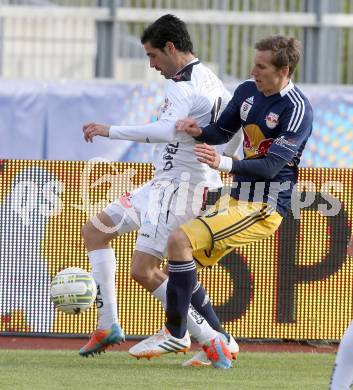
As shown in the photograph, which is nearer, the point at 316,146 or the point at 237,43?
the point at 316,146

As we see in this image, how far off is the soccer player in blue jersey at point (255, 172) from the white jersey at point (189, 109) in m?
0.17

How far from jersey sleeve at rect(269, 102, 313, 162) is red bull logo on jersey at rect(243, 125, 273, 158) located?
0.13 meters

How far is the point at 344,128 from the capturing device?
13039 millimetres

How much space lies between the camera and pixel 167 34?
304 inches

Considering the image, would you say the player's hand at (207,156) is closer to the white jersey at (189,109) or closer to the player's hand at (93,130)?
the white jersey at (189,109)

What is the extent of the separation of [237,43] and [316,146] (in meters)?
2.46

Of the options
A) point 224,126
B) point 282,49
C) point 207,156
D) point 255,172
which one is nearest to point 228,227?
point 255,172

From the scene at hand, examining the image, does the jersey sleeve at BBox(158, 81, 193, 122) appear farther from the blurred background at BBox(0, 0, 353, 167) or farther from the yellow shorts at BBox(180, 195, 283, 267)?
the blurred background at BBox(0, 0, 353, 167)

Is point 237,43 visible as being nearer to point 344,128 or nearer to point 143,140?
point 344,128

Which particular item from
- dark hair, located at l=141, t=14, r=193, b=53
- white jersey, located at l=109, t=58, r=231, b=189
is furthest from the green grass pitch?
dark hair, located at l=141, t=14, r=193, b=53

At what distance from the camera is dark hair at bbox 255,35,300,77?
729 centimetres

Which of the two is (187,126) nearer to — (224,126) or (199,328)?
(224,126)

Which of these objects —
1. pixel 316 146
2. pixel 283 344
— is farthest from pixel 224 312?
pixel 316 146

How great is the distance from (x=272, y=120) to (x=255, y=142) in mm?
201
